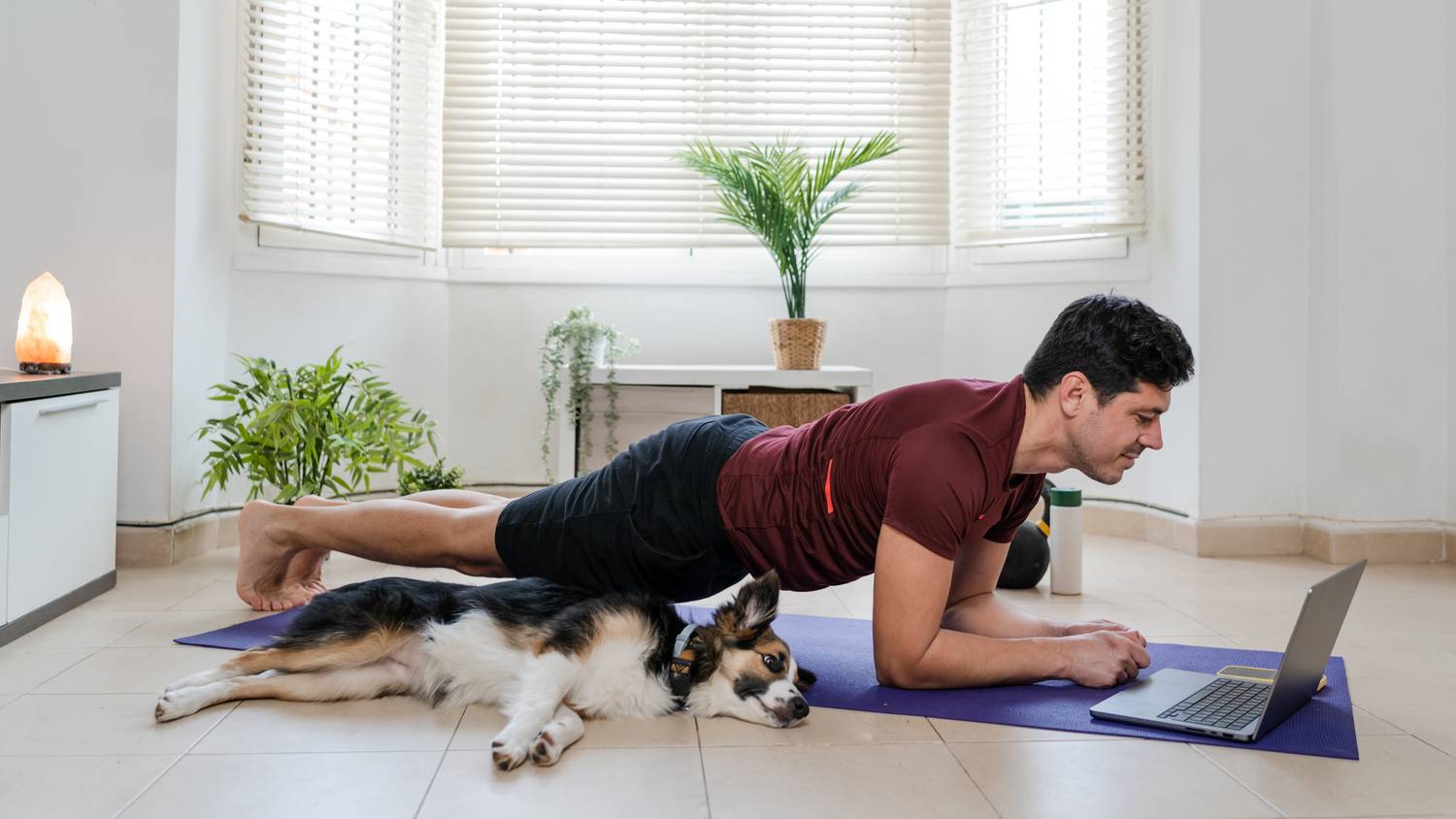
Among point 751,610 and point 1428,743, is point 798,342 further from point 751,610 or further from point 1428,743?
point 1428,743

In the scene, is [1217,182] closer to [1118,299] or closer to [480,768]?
[1118,299]

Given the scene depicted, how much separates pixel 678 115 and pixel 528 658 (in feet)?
11.9

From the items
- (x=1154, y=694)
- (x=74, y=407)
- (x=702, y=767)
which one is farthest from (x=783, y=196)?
(x=702, y=767)

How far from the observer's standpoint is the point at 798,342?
4664mm

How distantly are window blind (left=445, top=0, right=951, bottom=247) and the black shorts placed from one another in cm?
285

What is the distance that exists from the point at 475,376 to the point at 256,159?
140 centimetres

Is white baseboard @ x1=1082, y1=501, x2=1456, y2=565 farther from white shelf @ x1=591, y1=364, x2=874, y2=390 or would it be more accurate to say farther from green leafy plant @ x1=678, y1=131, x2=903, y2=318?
green leafy plant @ x1=678, y1=131, x2=903, y2=318

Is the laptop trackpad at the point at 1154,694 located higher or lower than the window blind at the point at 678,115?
lower

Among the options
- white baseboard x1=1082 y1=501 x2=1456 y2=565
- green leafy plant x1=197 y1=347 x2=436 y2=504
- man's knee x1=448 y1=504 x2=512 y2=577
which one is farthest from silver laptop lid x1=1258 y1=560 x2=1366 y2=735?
green leafy plant x1=197 y1=347 x2=436 y2=504

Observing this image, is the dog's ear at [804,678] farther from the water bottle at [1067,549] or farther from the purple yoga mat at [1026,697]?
the water bottle at [1067,549]

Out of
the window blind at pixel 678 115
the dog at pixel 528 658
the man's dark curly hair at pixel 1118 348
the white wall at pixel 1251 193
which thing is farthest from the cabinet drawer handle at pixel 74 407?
the white wall at pixel 1251 193

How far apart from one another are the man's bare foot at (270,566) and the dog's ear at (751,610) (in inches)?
50.3

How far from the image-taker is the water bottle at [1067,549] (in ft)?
12.0

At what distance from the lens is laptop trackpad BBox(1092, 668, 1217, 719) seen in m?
2.23
